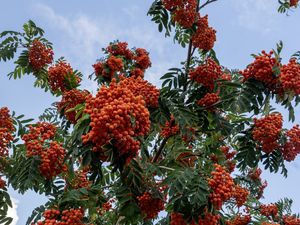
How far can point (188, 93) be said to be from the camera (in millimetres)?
7160

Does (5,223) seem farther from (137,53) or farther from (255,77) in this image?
(137,53)

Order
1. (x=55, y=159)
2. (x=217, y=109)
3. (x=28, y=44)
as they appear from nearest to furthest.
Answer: (x=55, y=159) < (x=217, y=109) < (x=28, y=44)

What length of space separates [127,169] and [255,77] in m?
2.44

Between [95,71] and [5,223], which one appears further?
[95,71]

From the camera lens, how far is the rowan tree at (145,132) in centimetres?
446

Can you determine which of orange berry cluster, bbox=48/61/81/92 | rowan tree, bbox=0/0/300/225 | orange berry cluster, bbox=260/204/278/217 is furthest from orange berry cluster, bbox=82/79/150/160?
orange berry cluster, bbox=260/204/278/217

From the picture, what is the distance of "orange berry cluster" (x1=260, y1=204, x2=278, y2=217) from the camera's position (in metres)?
9.70

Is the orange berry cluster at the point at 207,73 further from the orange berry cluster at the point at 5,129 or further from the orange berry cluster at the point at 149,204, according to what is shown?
the orange berry cluster at the point at 5,129

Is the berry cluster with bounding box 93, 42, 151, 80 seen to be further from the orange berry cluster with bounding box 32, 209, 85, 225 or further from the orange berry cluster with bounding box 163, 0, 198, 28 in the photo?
the orange berry cluster with bounding box 32, 209, 85, 225

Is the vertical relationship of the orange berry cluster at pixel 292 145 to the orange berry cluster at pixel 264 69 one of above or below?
below

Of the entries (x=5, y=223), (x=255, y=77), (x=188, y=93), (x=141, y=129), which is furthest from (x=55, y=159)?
(x=255, y=77)

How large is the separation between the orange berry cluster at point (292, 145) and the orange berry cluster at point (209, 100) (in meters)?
1.22

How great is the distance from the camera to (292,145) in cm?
682

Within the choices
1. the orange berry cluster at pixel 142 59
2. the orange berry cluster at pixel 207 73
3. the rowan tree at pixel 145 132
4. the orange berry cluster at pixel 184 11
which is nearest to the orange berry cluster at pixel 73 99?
the rowan tree at pixel 145 132
